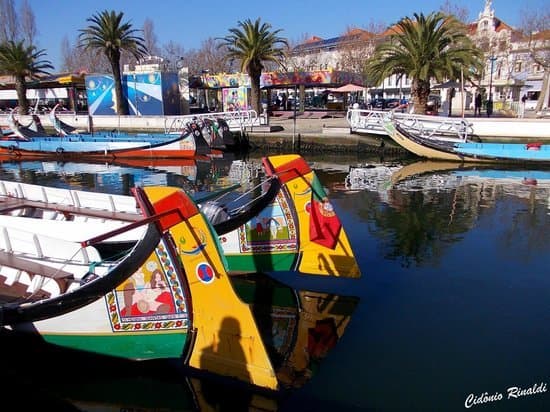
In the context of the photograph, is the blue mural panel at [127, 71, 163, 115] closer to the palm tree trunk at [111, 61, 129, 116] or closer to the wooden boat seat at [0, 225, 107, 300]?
the palm tree trunk at [111, 61, 129, 116]

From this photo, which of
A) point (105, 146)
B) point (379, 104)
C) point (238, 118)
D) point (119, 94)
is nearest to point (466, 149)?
point (238, 118)

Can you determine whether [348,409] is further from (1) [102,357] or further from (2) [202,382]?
(1) [102,357]

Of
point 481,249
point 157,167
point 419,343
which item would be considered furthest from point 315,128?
point 419,343

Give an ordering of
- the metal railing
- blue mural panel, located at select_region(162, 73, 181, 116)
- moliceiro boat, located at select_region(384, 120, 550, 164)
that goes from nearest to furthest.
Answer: moliceiro boat, located at select_region(384, 120, 550, 164)
the metal railing
blue mural panel, located at select_region(162, 73, 181, 116)

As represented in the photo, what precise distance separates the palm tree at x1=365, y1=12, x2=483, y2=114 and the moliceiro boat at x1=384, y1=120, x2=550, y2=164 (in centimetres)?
431

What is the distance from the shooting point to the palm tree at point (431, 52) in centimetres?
2861

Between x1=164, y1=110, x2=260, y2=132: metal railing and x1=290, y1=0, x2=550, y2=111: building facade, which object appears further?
x1=290, y1=0, x2=550, y2=111: building facade

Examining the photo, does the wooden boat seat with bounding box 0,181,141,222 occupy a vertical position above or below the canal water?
above

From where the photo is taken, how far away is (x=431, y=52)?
2877cm

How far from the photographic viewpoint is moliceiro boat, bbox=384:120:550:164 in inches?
953

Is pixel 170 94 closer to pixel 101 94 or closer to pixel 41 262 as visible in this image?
pixel 101 94

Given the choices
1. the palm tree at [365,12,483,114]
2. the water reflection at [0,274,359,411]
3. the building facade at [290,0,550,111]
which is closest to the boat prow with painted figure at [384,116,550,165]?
the palm tree at [365,12,483,114]

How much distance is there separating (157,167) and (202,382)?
21.7m

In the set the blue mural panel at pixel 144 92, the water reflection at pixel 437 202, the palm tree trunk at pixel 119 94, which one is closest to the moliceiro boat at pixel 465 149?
the water reflection at pixel 437 202
